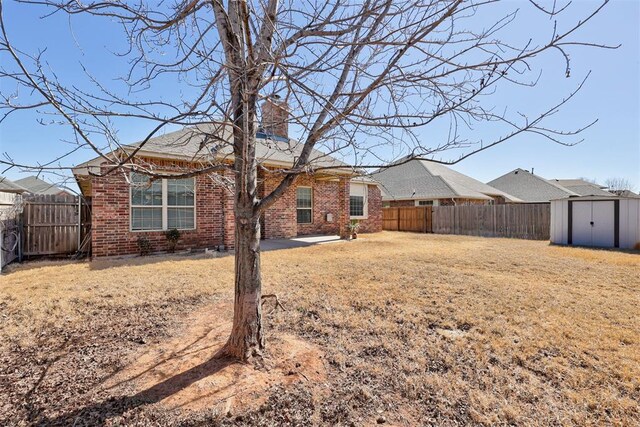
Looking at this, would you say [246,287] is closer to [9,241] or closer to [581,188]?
[9,241]

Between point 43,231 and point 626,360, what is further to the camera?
point 43,231

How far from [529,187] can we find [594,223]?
1895 cm

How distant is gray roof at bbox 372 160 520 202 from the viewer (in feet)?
70.8

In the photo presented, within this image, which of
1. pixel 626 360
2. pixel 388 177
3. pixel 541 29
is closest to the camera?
pixel 541 29

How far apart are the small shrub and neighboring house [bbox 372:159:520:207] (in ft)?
48.8

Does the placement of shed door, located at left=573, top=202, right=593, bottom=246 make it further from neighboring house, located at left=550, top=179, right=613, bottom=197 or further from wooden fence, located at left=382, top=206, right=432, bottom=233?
neighboring house, located at left=550, top=179, right=613, bottom=197

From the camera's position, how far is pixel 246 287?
2.90 metres

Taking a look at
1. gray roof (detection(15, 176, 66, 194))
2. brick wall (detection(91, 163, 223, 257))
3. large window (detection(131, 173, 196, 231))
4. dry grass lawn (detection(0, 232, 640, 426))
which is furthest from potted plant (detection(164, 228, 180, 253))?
gray roof (detection(15, 176, 66, 194))

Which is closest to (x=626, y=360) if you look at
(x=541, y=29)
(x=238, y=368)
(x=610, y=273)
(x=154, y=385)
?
(x=541, y=29)

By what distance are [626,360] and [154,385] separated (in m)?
4.35

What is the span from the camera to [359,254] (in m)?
9.39

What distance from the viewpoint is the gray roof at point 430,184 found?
21594 mm

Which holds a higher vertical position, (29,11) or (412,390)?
(29,11)

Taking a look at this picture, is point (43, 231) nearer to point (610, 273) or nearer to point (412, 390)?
point (412, 390)
